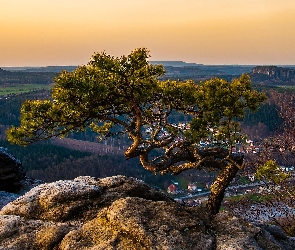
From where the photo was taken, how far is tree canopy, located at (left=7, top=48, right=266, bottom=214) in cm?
1688

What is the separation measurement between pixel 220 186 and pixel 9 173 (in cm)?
2468

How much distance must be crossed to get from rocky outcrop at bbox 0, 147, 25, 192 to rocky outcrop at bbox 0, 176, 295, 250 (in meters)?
16.3

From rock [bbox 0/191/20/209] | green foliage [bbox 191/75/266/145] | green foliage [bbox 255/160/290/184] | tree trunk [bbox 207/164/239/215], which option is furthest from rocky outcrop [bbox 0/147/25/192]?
green foliage [bbox 255/160/290/184]

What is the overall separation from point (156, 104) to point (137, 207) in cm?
632

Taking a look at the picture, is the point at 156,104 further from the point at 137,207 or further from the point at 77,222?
the point at 77,222

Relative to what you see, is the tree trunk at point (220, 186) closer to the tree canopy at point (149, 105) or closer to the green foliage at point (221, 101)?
the tree canopy at point (149, 105)

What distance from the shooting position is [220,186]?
20.8 meters

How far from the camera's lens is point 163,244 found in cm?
1514

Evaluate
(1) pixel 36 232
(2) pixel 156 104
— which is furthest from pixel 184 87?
(1) pixel 36 232

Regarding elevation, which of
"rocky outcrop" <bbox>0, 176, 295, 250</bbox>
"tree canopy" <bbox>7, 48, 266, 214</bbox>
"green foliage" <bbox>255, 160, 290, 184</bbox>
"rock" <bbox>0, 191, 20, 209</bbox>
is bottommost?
"rock" <bbox>0, 191, 20, 209</bbox>

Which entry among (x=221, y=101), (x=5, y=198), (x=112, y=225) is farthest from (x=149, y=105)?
(x=5, y=198)

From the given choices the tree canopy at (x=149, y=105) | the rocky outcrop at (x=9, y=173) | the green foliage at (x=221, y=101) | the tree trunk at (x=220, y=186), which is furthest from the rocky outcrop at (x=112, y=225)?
the rocky outcrop at (x=9, y=173)

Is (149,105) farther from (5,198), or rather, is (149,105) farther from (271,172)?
(5,198)

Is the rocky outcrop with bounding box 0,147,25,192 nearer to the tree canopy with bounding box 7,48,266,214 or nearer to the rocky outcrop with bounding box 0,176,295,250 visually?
the rocky outcrop with bounding box 0,176,295,250
